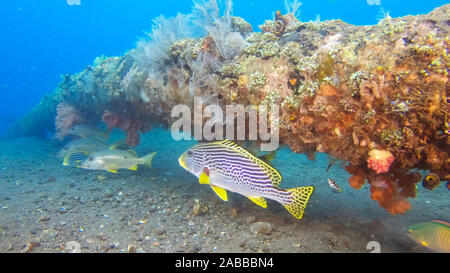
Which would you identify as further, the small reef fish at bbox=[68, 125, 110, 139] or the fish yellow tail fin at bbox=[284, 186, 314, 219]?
the small reef fish at bbox=[68, 125, 110, 139]

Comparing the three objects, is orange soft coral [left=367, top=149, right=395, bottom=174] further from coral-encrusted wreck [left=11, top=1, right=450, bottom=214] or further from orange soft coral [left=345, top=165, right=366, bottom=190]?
orange soft coral [left=345, top=165, right=366, bottom=190]

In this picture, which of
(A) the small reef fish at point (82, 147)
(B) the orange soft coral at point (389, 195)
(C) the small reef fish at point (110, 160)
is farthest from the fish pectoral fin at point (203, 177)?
(A) the small reef fish at point (82, 147)

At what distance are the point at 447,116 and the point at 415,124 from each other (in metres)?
0.26

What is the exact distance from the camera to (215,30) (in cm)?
428

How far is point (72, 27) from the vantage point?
3861 inches

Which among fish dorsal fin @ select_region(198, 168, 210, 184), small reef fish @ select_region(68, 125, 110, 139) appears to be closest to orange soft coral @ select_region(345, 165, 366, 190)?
fish dorsal fin @ select_region(198, 168, 210, 184)

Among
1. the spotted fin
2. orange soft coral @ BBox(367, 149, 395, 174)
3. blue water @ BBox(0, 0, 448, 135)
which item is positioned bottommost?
the spotted fin

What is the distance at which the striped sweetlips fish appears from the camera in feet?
9.29

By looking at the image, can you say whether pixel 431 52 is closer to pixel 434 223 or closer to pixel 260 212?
pixel 434 223

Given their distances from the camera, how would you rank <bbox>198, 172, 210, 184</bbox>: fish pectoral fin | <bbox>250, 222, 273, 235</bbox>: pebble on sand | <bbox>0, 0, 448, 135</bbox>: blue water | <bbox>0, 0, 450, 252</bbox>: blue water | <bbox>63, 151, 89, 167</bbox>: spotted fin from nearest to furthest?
<bbox>198, 172, 210, 184</bbox>: fish pectoral fin < <bbox>0, 0, 450, 252</bbox>: blue water < <bbox>250, 222, 273, 235</bbox>: pebble on sand < <bbox>63, 151, 89, 167</bbox>: spotted fin < <bbox>0, 0, 448, 135</bbox>: blue water

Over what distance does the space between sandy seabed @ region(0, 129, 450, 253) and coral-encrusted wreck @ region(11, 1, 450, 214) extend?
1.06 meters

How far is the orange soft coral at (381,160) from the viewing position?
252 centimetres

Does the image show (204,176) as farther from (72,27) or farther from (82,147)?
(72,27)
